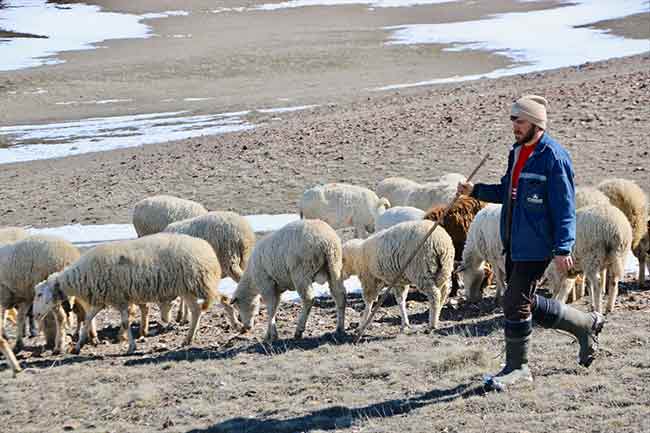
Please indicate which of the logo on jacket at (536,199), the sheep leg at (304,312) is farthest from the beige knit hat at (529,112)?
the sheep leg at (304,312)

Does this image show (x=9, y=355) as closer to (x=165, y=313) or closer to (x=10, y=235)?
(x=165, y=313)

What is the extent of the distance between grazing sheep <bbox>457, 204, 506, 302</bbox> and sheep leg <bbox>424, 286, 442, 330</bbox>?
88 centimetres

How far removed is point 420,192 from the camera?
1555 centimetres

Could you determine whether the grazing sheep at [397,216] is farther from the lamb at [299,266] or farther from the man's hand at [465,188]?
the man's hand at [465,188]

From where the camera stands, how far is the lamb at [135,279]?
1075 cm

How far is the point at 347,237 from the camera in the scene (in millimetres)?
17016

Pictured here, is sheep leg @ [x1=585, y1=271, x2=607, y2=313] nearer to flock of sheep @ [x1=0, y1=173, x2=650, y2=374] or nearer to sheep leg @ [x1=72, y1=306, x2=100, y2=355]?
flock of sheep @ [x1=0, y1=173, x2=650, y2=374]

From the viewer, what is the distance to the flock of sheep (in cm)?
1065

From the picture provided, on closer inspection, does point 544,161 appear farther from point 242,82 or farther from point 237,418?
point 242,82

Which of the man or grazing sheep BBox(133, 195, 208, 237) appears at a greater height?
the man

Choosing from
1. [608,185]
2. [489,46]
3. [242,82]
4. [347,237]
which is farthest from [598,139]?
[489,46]

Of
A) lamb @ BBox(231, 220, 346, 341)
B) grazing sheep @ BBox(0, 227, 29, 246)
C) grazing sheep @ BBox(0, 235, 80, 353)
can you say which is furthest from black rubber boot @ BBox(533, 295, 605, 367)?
grazing sheep @ BBox(0, 227, 29, 246)

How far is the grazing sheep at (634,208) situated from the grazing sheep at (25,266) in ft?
22.2

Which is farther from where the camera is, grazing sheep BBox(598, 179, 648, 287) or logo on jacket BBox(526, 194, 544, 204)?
grazing sheep BBox(598, 179, 648, 287)
